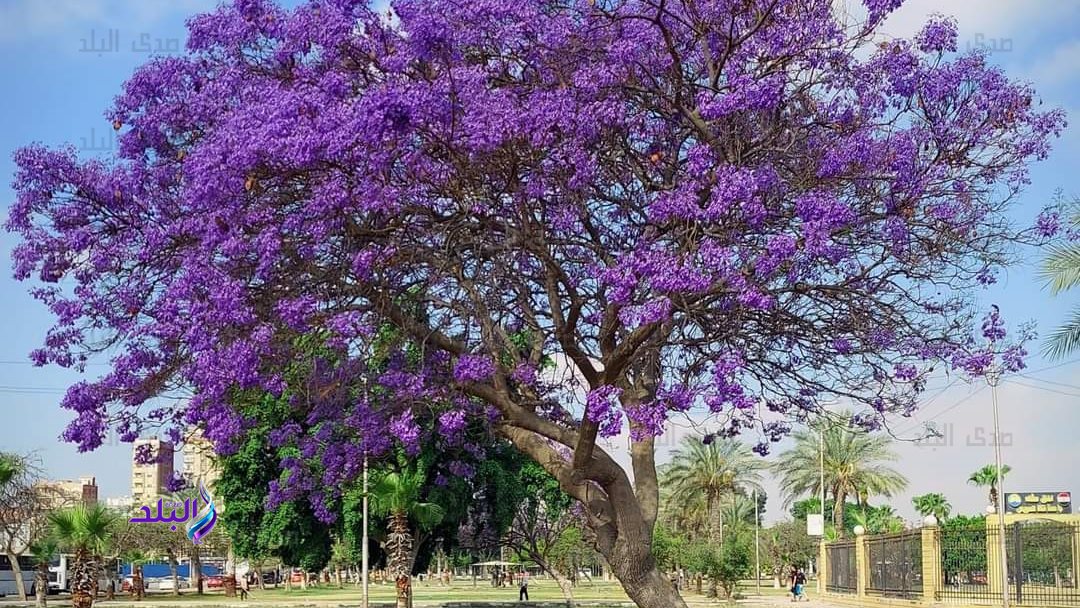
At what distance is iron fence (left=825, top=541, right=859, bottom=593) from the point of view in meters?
44.7

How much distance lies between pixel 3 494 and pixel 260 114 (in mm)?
45357

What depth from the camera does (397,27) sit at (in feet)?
40.6

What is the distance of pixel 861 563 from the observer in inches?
1665

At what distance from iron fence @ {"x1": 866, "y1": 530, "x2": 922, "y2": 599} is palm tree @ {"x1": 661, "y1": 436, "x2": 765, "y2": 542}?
960 inches

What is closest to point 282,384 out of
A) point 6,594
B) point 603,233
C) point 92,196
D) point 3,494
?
point 92,196

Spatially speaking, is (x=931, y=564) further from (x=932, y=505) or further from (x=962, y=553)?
(x=932, y=505)

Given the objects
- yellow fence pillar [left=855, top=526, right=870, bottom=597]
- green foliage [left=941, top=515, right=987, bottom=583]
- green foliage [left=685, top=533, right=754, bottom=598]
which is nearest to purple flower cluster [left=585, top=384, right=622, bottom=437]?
green foliage [left=941, top=515, right=987, bottom=583]

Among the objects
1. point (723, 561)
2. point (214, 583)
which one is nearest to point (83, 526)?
point (723, 561)

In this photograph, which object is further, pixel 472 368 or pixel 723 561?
pixel 723 561

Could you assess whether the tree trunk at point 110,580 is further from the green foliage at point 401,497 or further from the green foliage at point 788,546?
the green foliage at point 788,546

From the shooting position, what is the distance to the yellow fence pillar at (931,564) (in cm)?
3306

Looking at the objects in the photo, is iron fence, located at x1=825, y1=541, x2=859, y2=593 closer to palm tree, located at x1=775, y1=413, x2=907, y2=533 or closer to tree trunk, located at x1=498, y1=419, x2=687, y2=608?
palm tree, located at x1=775, y1=413, x2=907, y2=533

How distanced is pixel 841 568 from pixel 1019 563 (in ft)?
61.0

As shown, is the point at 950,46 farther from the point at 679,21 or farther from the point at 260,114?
the point at 260,114
